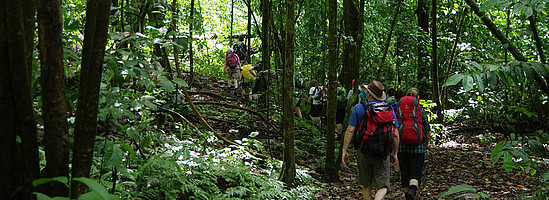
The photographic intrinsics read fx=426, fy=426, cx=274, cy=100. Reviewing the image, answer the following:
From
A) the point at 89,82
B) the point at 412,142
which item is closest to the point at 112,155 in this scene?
the point at 89,82

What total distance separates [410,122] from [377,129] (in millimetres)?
1172

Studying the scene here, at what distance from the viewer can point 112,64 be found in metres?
3.25

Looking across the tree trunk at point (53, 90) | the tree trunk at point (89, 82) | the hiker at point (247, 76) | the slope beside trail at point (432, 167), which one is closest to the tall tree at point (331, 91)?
the slope beside trail at point (432, 167)

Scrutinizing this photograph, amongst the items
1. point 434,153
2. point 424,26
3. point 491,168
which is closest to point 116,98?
point 491,168

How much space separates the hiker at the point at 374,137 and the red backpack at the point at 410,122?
0.58m

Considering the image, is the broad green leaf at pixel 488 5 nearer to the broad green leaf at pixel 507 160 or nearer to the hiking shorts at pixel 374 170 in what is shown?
the broad green leaf at pixel 507 160

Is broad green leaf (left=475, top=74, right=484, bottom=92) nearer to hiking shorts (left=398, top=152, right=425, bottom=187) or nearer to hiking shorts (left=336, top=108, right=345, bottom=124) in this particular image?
hiking shorts (left=398, top=152, right=425, bottom=187)

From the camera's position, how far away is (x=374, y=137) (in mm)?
5590

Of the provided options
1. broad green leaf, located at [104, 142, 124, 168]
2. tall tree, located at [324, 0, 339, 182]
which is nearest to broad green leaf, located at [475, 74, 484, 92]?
broad green leaf, located at [104, 142, 124, 168]

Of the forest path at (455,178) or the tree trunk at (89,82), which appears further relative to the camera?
the forest path at (455,178)

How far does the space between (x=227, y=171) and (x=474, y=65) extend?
148 inches

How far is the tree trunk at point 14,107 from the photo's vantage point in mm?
1743

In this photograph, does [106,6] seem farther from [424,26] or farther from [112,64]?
[424,26]

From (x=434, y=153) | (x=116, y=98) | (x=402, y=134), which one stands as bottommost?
(x=434, y=153)
